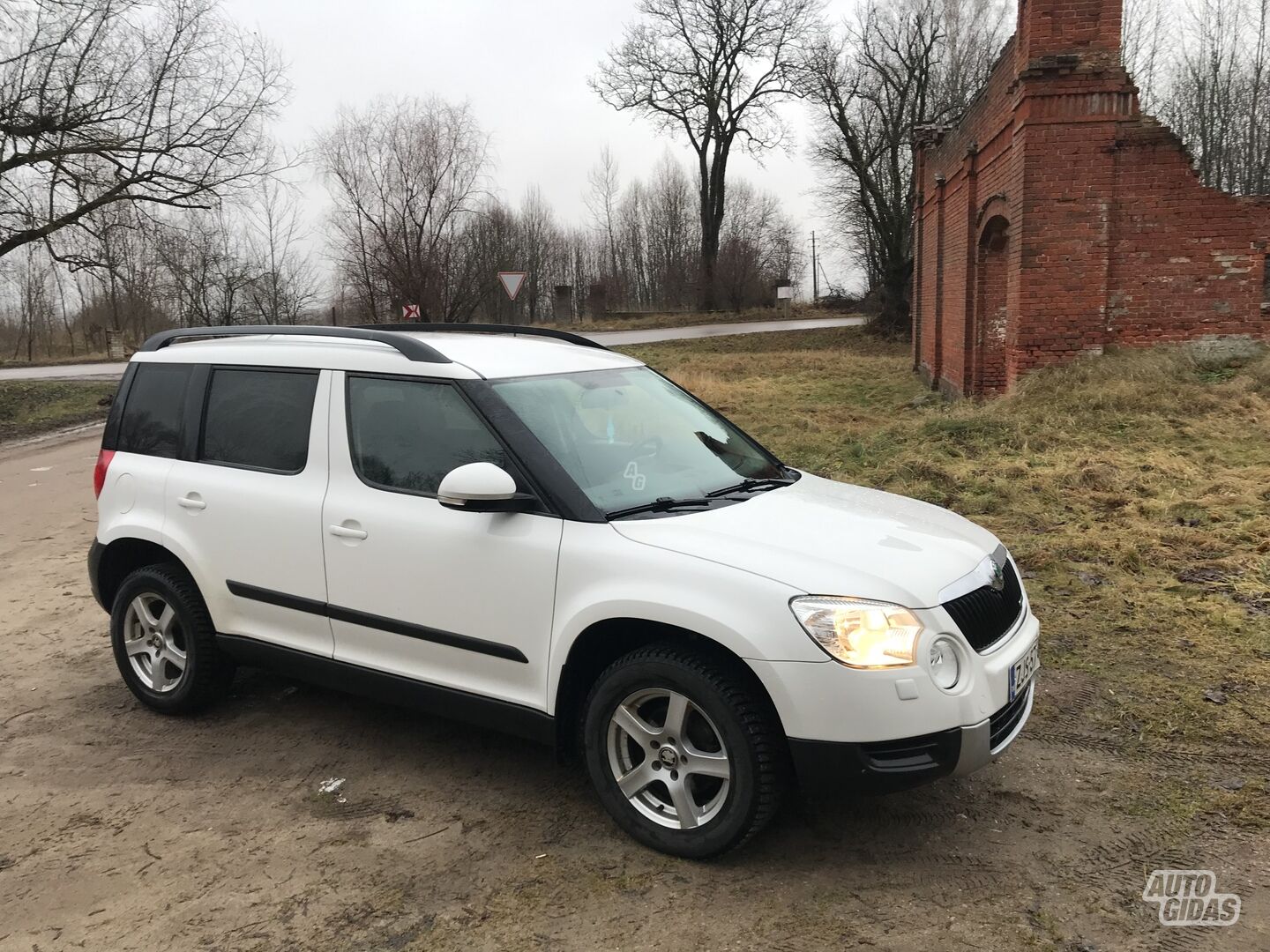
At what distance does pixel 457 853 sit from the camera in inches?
130

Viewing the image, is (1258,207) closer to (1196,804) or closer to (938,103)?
(1196,804)

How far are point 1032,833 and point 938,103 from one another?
1693 inches

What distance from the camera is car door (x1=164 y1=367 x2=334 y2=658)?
13.1 feet

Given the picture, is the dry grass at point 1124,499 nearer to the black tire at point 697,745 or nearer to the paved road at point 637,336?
the black tire at point 697,745

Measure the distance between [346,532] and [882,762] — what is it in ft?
7.29

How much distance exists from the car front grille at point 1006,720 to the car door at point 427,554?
1520 mm

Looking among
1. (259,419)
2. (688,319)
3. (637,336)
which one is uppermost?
(688,319)

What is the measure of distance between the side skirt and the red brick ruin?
1052 cm

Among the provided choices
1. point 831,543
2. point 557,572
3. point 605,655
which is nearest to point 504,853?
point 605,655

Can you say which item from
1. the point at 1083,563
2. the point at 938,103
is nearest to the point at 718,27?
the point at 938,103

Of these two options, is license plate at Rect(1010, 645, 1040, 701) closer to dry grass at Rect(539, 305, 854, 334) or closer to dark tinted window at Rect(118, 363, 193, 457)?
dark tinted window at Rect(118, 363, 193, 457)

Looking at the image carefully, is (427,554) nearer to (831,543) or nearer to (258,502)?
(258,502)

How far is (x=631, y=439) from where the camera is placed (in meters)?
3.92

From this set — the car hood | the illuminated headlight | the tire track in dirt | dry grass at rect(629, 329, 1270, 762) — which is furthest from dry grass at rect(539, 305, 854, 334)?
the illuminated headlight
